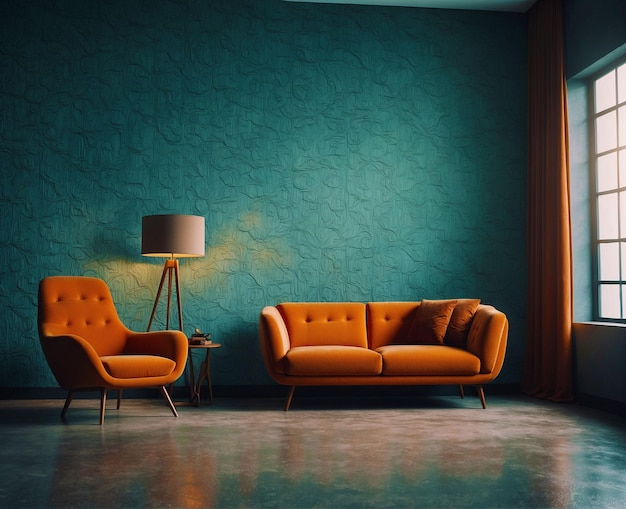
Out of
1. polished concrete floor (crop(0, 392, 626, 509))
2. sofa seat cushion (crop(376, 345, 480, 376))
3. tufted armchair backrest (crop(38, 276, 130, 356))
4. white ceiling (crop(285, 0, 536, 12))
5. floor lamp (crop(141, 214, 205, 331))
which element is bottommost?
polished concrete floor (crop(0, 392, 626, 509))

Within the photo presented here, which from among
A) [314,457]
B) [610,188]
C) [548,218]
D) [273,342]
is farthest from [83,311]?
[610,188]

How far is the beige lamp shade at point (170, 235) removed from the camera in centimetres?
514

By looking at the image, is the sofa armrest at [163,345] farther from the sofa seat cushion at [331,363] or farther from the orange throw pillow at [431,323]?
the orange throw pillow at [431,323]

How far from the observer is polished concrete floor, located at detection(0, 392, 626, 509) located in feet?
8.63

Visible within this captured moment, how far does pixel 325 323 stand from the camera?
5.46 metres

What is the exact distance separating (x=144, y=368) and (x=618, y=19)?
13.4 feet

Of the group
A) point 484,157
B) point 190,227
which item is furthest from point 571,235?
point 190,227

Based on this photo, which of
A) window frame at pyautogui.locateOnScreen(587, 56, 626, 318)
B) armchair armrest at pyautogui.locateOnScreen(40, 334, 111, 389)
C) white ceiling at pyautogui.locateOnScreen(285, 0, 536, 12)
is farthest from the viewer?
white ceiling at pyautogui.locateOnScreen(285, 0, 536, 12)

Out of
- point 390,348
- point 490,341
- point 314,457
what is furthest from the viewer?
point 390,348

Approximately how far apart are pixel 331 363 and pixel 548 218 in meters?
2.19

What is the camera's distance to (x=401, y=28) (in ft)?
19.7

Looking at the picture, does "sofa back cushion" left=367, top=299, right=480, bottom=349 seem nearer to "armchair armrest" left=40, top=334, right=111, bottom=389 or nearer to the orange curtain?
the orange curtain

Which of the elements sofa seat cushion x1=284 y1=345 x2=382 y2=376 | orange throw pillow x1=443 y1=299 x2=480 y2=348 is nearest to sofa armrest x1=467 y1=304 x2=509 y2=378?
orange throw pillow x1=443 y1=299 x2=480 y2=348

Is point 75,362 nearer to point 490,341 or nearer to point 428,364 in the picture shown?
point 428,364
